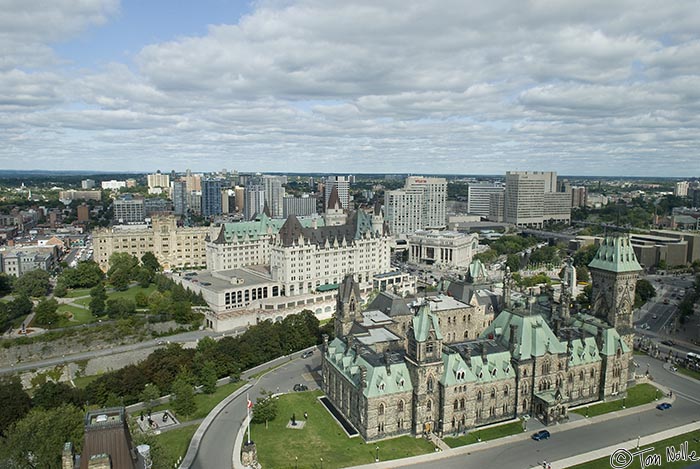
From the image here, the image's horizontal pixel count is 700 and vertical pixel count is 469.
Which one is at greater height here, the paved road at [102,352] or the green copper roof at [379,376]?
the green copper roof at [379,376]

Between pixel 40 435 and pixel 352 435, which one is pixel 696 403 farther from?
pixel 40 435

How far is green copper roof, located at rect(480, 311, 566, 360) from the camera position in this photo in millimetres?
77938

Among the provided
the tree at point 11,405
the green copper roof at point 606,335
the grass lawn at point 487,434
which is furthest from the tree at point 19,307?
the green copper roof at point 606,335

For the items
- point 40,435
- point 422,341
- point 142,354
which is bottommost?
point 142,354

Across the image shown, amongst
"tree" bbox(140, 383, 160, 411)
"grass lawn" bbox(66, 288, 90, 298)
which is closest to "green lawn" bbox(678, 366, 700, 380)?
"tree" bbox(140, 383, 160, 411)

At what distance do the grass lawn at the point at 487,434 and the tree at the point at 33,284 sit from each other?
431 feet

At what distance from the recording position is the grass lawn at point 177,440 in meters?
68.4

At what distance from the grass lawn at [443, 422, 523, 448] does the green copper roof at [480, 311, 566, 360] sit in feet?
32.9

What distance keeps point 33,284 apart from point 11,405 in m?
84.8

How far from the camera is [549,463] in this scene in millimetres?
65312

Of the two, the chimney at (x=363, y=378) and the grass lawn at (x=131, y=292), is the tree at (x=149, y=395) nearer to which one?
the chimney at (x=363, y=378)

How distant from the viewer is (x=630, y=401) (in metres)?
83.6

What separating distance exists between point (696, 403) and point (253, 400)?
72.7 meters

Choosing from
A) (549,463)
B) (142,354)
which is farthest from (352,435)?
(142,354)
